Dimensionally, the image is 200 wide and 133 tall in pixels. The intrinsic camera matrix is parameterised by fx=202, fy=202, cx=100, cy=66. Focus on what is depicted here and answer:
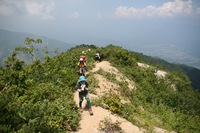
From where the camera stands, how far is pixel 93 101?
13023 mm

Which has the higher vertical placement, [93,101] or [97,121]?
[93,101]

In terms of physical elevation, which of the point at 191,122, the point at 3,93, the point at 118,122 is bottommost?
the point at 191,122

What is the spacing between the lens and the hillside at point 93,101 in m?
7.09

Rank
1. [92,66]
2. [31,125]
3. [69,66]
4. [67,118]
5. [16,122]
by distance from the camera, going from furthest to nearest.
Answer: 1. [92,66]
2. [69,66]
3. [67,118]
4. [16,122]
5. [31,125]

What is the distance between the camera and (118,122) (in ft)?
36.0

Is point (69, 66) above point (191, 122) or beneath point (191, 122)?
above

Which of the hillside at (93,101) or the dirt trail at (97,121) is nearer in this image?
the hillside at (93,101)

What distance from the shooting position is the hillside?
23.3ft

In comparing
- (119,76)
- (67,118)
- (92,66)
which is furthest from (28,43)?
(67,118)

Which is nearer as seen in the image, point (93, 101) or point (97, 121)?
point (97, 121)

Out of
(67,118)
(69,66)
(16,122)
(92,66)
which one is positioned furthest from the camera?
(92,66)

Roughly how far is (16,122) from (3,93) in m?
1.18

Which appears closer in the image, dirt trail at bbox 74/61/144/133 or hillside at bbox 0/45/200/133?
hillside at bbox 0/45/200/133

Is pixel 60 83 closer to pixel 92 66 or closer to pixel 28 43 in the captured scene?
pixel 92 66
